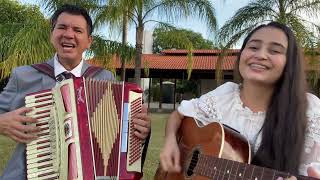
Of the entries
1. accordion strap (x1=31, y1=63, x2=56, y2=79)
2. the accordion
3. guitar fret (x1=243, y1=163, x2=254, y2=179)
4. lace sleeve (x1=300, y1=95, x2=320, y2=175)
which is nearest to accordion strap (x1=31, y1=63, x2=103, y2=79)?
accordion strap (x1=31, y1=63, x2=56, y2=79)

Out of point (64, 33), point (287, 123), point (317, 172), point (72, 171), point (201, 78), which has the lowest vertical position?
point (201, 78)

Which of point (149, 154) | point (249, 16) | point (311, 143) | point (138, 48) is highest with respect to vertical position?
point (249, 16)

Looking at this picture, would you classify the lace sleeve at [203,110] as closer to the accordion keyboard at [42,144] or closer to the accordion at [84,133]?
the accordion at [84,133]

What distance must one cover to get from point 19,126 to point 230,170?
44.2 inches

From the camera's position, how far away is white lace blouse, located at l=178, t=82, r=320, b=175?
2080 millimetres

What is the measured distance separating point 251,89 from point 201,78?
23707 mm

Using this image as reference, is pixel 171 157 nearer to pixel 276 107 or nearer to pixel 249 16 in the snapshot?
pixel 276 107

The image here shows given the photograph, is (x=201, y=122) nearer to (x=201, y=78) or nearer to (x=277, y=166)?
(x=277, y=166)

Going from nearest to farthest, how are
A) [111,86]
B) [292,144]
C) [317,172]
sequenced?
[317,172]
[292,144]
[111,86]

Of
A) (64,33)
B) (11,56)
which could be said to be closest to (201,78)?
(11,56)

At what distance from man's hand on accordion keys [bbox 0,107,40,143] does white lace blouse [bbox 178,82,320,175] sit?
838 millimetres

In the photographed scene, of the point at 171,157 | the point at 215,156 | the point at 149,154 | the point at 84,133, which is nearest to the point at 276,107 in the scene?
the point at 215,156

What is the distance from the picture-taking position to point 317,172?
1870mm

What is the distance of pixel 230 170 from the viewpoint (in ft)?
6.75
